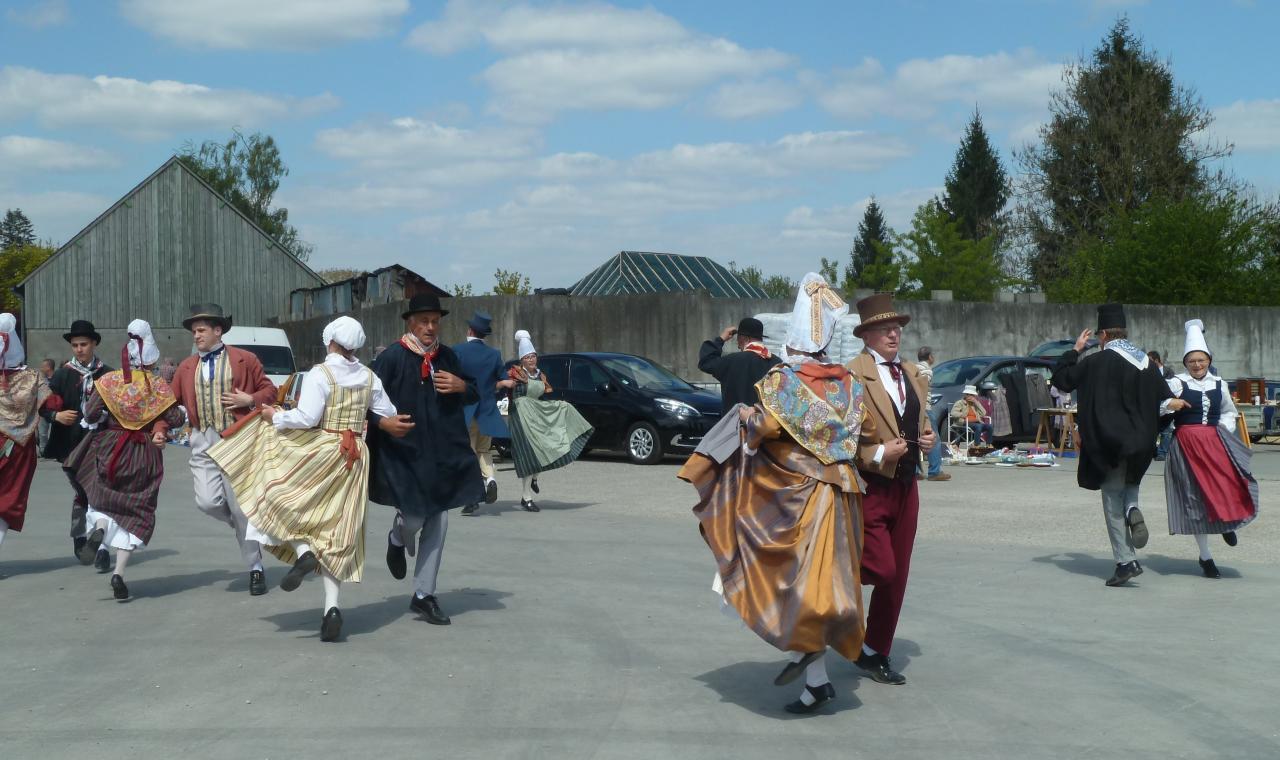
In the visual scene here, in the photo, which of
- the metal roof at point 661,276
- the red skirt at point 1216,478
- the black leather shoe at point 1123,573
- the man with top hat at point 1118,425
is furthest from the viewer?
the metal roof at point 661,276

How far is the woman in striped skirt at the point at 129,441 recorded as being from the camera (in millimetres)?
9062

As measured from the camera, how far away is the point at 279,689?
6117 millimetres

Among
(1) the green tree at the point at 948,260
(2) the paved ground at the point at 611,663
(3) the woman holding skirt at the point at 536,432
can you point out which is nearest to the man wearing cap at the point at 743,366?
(2) the paved ground at the point at 611,663

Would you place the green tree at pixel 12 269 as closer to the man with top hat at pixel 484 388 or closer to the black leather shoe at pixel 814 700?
the man with top hat at pixel 484 388

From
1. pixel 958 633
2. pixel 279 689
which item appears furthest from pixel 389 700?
pixel 958 633

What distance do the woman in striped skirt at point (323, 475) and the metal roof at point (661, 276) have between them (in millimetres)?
36271

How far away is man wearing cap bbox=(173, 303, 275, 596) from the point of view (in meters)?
8.80

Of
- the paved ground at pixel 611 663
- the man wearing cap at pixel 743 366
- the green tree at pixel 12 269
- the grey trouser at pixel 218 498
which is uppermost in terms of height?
the green tree at pixel 12 269

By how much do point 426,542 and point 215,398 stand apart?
197 cm

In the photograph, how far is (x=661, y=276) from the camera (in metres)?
45.4

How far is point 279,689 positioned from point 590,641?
5.56 feet

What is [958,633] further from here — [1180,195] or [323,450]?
[1180,195]

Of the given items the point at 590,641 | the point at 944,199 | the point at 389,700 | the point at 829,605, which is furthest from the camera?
the point at 944,199

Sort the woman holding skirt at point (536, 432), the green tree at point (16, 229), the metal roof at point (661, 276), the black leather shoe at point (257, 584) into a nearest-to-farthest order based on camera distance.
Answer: the black leather shoe at point (257, 584), the woman holding skirt at point (536, 432), the metal roof at point (661, 276), the green tree at point (16, 229)
